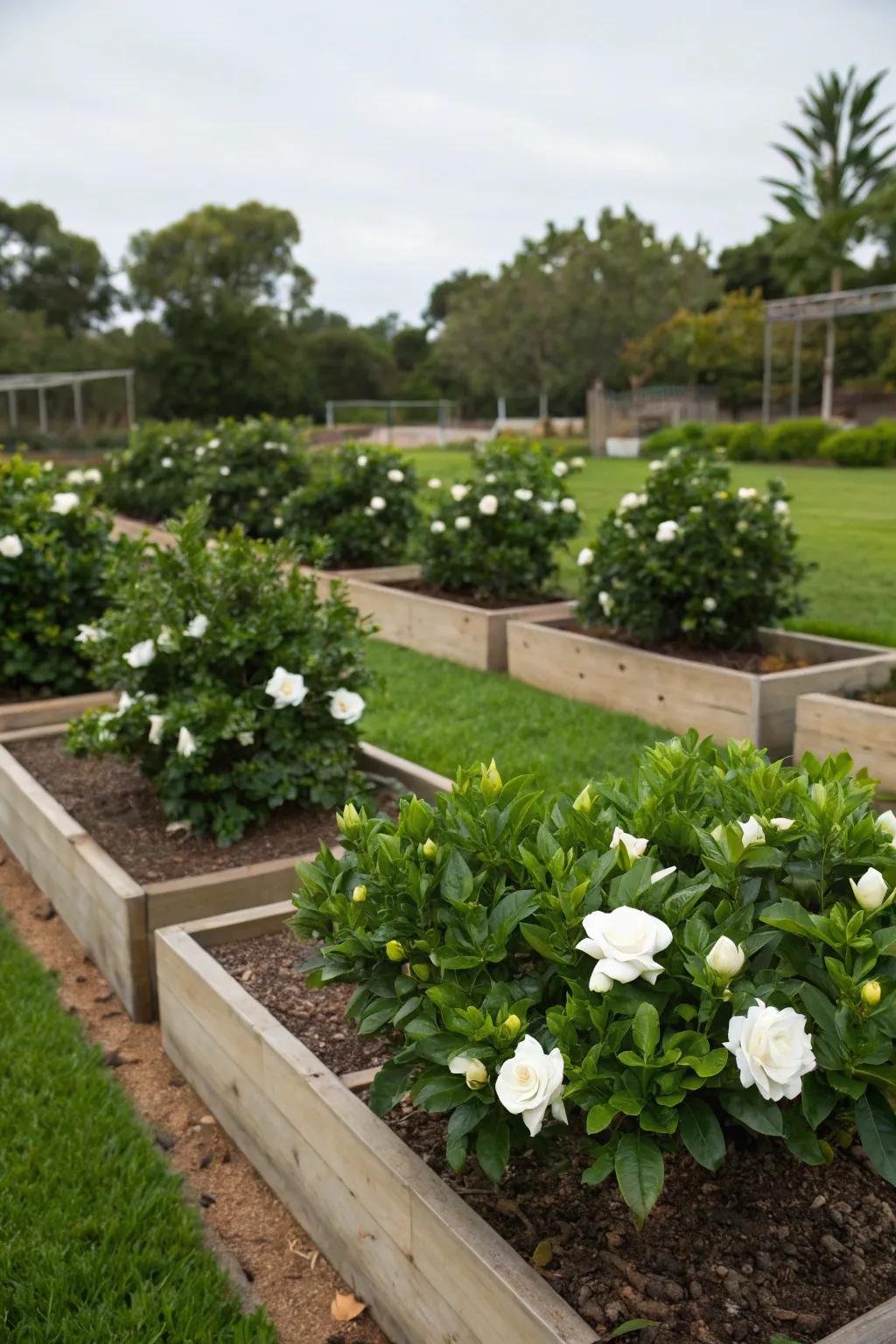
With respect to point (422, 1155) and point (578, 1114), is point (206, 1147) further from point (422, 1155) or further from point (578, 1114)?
point (578, 1114)

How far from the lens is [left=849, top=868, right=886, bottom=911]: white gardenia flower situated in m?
1.75

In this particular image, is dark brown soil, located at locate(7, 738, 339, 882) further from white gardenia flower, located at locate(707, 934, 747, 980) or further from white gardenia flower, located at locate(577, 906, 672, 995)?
white gardenia flower, located at locate(707, 934, 747, 980)

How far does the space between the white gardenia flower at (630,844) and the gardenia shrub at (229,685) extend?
1896 mm

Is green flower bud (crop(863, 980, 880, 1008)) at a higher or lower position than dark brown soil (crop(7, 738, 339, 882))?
higher

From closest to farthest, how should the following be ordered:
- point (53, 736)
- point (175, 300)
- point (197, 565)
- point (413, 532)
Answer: point (197, 565)
point (53, 736)
point (413, 532)
point (175, 300)

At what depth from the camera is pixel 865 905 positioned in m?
1.76

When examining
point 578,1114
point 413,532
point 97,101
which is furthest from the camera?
point 97,101

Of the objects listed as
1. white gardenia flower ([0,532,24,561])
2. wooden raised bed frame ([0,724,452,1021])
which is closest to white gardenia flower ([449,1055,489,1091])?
wooden raised bed frame ([0,724,452,1021])

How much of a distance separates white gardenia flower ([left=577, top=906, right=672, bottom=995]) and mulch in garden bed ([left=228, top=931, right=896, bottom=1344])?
342 millimetres

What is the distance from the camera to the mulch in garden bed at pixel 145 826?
3.69 meters

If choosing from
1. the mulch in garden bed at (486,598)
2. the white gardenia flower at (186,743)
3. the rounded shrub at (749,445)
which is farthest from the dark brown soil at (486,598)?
the rounded shrub at (749,445)

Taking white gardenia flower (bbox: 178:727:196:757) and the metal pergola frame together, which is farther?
the metal pergola frame

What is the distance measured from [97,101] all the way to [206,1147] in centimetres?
2513

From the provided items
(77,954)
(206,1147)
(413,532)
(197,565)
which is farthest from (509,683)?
(206,1147)
